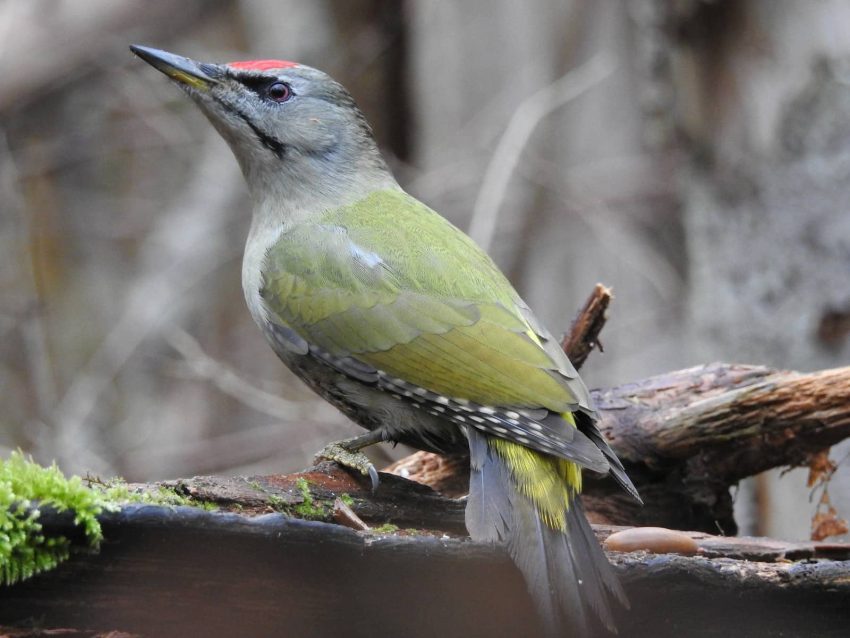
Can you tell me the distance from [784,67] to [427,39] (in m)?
4.05

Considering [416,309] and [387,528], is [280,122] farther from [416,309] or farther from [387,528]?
[387,528]

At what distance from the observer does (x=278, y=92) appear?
4277 mm

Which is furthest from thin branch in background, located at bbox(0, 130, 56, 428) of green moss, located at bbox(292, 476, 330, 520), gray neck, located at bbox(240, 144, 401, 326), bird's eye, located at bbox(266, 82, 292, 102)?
green moss, located at bbox(292, 476, 330, 520)

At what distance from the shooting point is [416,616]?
236 centimetres

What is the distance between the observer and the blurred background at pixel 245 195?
546cm

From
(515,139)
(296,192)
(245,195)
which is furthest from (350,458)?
(245,195)

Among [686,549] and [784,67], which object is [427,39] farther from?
[686,549]

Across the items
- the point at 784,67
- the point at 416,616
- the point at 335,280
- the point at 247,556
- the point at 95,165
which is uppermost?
the point at 95,165

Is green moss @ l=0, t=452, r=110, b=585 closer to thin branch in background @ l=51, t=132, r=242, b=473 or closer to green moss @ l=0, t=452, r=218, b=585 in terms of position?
green moss @ l=0, t=452, r=218, b=585

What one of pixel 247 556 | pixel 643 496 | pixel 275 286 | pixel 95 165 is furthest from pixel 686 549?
pixel 95 165

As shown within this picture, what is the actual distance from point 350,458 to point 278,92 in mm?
1629

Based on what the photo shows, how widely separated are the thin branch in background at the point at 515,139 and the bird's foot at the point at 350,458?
2801 millimetres

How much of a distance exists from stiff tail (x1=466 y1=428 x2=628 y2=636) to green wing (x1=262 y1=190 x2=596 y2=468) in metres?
0.12

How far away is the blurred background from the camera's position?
5.46 meters
